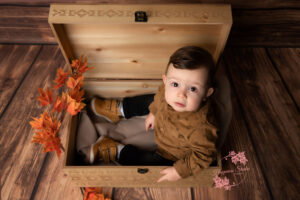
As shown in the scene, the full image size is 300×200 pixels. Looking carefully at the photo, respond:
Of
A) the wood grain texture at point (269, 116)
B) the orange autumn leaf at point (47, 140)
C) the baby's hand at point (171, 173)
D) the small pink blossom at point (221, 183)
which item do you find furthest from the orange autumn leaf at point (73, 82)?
the wood grain texture at point (269, 116)

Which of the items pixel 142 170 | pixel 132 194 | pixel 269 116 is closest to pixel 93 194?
pixel 132 194

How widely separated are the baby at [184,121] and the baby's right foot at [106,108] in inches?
8.0

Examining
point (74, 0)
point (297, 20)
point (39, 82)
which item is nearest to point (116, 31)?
point (74, 0)

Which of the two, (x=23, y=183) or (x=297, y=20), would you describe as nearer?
(x=23, y=183)

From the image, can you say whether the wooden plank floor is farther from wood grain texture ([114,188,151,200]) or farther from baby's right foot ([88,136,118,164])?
baby's right foot ([88,136,118,164])

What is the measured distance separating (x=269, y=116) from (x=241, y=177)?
0.37 meters

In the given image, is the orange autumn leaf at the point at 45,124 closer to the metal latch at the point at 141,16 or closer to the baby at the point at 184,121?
the baby at the point at 184,121

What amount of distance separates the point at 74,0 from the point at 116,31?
0.48 m

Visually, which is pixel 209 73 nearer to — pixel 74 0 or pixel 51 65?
pixel 74 0

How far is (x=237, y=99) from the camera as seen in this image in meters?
1.17

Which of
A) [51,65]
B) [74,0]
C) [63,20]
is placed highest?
[63,20]

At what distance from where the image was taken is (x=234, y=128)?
107 centimetres

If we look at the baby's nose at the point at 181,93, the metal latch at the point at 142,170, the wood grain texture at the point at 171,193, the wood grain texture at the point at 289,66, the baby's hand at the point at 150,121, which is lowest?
the wood grain texture at the point at 171,193

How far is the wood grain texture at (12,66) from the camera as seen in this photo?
120 centimetres
